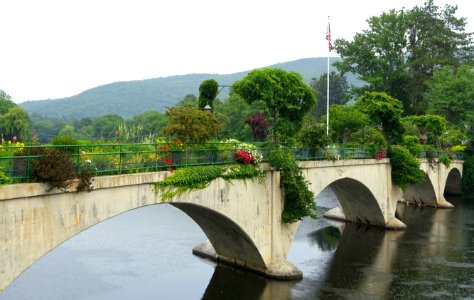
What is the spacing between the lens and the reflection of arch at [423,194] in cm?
4381

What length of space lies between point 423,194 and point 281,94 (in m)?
23.3

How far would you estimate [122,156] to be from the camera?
50.0 feet

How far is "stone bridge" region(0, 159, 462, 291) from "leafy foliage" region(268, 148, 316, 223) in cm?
33

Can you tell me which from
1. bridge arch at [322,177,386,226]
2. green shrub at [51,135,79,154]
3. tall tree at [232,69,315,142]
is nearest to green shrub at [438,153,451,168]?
bridge arch at [322,177,386,226]

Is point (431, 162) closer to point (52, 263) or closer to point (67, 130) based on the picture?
point (52, 263)

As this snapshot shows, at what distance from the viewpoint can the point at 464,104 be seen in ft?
171

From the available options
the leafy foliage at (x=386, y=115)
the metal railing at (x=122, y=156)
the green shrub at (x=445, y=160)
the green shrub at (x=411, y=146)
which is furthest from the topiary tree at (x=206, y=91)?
the green shrub at (x=445, y=160)

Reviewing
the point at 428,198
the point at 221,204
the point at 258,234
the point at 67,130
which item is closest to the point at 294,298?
the point at 258,234

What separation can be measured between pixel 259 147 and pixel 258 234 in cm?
388

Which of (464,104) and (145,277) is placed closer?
(145,277)

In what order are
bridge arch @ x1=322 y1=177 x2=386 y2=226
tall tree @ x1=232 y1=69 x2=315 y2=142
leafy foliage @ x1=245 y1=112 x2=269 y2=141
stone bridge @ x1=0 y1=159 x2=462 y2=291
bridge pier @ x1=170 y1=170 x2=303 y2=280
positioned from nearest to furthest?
stone bridge @ x1=0 y1=159 x2=462 y2=291 → bridge pier @ x1=170 y1=170 x2=303 y2=280 → leafy foliage @ x1=245 y1=112 x2=269 y2=141 → tall tree @ x1=232 y1=69 x2=315 y2=142 → bridge arch @ x1=322 y1=177 x2=386 y2=226

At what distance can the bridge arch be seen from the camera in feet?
104

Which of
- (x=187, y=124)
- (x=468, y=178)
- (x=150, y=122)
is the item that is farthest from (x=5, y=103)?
(x=187, y=124)

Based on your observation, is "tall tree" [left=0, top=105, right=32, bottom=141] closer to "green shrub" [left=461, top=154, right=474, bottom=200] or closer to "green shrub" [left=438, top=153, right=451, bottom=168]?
"green shrub" [left=438, top=153, right=451, bottom=168]
